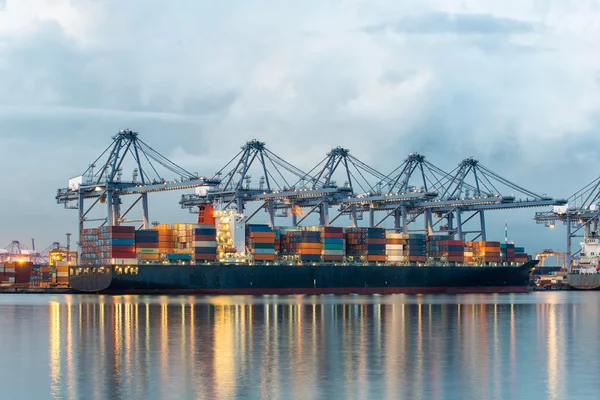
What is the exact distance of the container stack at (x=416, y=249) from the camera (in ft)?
350

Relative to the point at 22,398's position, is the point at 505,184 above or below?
above

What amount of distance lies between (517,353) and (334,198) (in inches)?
2957

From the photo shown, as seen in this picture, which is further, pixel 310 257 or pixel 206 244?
pixel 310 257

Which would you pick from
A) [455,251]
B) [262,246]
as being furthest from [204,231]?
[455,251]

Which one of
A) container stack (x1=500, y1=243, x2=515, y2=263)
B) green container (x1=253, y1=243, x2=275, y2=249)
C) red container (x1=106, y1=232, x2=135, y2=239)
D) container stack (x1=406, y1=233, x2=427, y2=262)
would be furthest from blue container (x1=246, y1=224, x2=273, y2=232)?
container stack (x1=500, y1=243, x2=515, y2=263)

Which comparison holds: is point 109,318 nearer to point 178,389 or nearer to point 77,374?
point 77,374

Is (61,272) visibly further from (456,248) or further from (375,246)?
(456,248)

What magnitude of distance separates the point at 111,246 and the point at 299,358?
6154 centimetres

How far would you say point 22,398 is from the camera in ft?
72.7

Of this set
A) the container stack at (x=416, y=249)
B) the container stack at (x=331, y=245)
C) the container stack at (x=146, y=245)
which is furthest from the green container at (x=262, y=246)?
the container stack at (x=416, y=249)

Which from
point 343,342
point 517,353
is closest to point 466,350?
point 517,353

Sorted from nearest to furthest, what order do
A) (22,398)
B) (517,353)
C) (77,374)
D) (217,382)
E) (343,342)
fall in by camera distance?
(22,398)
(217,382)
(77,374)
(517,353)
(343,342)

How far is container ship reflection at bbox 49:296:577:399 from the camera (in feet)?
76.3

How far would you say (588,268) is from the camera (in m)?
133
